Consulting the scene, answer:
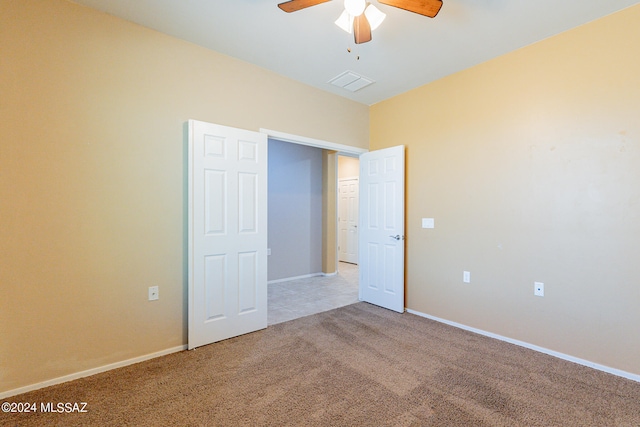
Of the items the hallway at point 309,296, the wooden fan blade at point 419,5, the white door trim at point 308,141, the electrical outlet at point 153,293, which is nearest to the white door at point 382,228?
the white door trim at point 308,141

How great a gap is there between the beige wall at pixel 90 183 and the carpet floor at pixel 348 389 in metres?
0.37

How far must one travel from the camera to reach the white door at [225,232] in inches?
103

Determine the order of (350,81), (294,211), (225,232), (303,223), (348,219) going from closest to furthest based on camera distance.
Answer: (225,232) < (350,81) < (294,211) < (303,223) < (348,219)

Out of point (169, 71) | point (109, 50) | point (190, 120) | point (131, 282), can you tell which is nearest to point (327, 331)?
point (131, 282)

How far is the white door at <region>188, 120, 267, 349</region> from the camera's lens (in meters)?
2.60

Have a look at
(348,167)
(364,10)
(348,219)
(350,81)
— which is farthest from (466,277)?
(348,167)

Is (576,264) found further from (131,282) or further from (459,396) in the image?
(131,282)

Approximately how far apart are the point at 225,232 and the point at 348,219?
4.79 metres

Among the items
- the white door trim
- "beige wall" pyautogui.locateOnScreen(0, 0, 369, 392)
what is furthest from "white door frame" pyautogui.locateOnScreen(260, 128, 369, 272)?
"beige wall" pyautogui.locateOnScreen(0, 0, 369, 392)

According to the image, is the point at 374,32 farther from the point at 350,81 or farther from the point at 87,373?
the point at 87,373

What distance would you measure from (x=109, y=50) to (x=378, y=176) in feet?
9.90

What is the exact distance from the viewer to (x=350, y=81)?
3361mm

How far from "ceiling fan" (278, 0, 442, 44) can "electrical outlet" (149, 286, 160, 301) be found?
7.77ft

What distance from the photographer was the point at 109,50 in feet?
7.49
